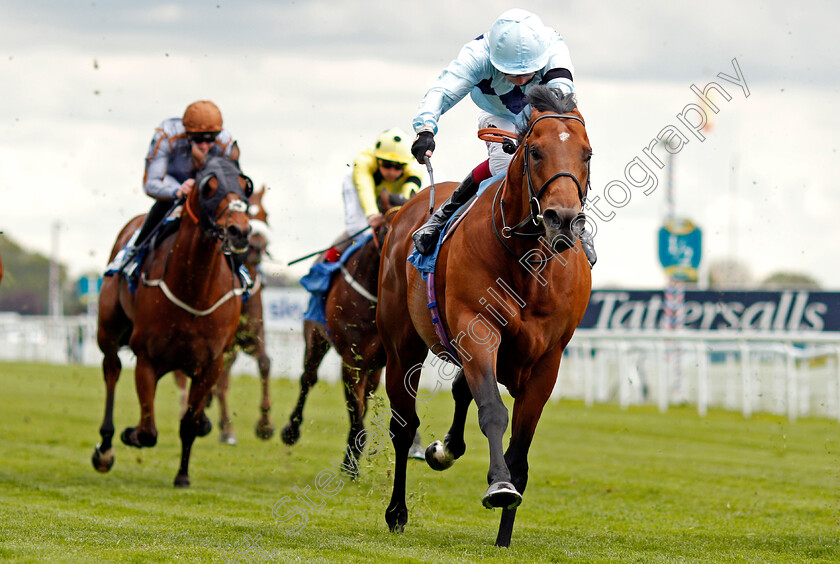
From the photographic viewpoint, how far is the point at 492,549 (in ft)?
16.6

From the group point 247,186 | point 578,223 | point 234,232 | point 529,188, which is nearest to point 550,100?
point 529,188

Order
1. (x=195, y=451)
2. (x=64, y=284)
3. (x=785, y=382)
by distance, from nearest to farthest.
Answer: (x=195, y=451) < (x=785, y=382) < (x=64, y=284)

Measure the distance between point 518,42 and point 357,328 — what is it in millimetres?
3203

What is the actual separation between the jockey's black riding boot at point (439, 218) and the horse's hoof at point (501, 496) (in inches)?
58.5

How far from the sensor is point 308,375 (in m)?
8.70

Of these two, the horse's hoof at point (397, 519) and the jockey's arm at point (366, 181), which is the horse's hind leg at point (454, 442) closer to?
the horse's hoof at point (397, 519)

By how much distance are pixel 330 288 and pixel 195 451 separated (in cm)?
273

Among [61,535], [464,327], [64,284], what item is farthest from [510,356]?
[64,284]

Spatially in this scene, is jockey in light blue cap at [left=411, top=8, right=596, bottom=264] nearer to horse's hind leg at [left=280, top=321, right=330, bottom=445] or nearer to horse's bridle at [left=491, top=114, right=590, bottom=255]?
horse's bridle at [left=491, top=114, right=590, bottom=255]

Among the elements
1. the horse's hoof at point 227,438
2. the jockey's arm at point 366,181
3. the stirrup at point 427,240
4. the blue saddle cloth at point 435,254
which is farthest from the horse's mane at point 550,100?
the horse's hoof at point 227,438

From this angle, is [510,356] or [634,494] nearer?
[510,356]

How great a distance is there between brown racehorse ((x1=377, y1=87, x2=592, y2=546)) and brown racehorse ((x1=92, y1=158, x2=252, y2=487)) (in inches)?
90.0

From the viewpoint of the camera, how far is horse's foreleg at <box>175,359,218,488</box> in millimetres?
7621

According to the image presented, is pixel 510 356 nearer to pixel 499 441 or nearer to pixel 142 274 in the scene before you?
pixel 499 441
